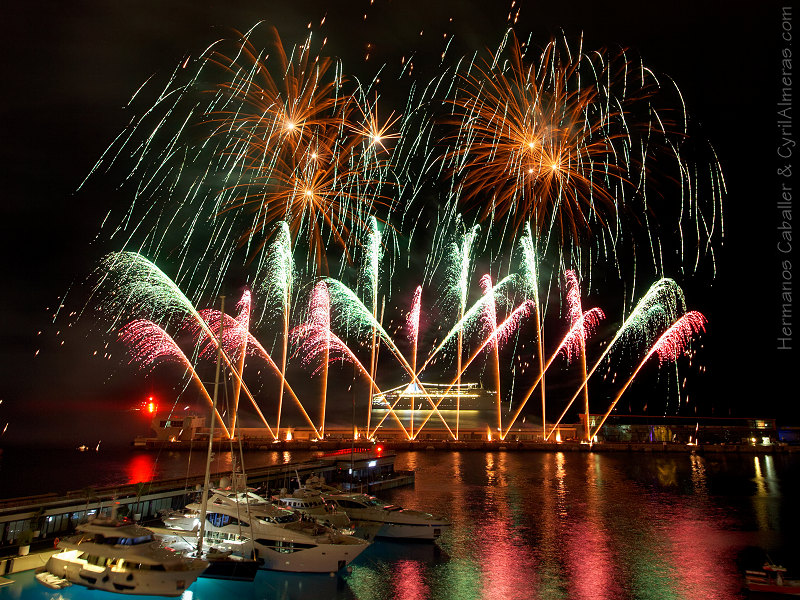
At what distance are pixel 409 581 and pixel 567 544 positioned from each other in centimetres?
818

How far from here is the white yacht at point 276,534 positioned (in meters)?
19.1

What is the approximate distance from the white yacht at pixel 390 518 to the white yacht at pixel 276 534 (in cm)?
428

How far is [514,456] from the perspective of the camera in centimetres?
6141

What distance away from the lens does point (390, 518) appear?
80.8 feet

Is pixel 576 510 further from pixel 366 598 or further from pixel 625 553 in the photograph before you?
pixel 366 598

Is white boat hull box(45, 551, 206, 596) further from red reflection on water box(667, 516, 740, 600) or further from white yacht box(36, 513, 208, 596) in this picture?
red reflection on water box(667, 516, 740, 600)

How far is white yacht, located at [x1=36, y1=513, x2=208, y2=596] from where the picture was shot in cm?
1592

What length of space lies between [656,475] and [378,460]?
79.4 feet

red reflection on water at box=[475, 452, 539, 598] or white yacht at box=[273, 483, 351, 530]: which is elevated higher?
white yacht at box=[273, 483, 351, 530]

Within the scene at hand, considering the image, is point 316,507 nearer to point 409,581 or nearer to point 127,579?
point 409,581

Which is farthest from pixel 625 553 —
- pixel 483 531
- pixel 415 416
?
pixel 415 416

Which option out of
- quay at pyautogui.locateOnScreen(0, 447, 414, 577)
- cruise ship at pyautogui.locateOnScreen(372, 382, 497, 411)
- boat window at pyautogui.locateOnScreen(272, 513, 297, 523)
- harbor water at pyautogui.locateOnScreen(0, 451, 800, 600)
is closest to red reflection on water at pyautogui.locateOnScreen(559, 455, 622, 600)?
harbor water at pyautogui.locateOnScreen(0, 451, 800, 600)

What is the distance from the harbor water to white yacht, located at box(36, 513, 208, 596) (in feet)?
1.83

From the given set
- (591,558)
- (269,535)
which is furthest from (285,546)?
(591,558)
